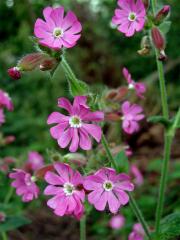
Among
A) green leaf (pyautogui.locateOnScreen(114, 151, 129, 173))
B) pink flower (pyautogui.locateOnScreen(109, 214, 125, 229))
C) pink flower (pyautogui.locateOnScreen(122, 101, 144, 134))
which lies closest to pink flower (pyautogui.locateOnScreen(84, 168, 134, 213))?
green leaf (pyautogui.locateOnScreen(114, 151, 129, 173))

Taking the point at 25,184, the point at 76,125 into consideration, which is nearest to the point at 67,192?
the point at 76,125

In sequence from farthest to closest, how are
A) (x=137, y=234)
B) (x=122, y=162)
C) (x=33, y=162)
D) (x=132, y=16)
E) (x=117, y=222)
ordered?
(x=117, y=222), (x=33, y=162), (x=137, y=234), (x=122, y=162), (x=132, y=16)

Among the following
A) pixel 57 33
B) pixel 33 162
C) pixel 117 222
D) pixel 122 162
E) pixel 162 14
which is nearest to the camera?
pixel 57 33

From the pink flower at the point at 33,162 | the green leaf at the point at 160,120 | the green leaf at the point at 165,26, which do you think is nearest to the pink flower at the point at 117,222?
the pink flower at the point at 33,162

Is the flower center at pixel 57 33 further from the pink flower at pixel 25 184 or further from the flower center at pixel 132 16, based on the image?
the pink flower at pixel 25 184

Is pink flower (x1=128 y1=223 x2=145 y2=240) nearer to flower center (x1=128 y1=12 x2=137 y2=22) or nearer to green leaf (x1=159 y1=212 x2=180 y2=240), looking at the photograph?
green leaf (x1=159 y1=212 x2=180 y2=240)

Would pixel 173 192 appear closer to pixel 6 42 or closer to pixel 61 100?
pixel 61 100

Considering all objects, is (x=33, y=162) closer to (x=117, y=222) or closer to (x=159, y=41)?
(x=117, y=222)
